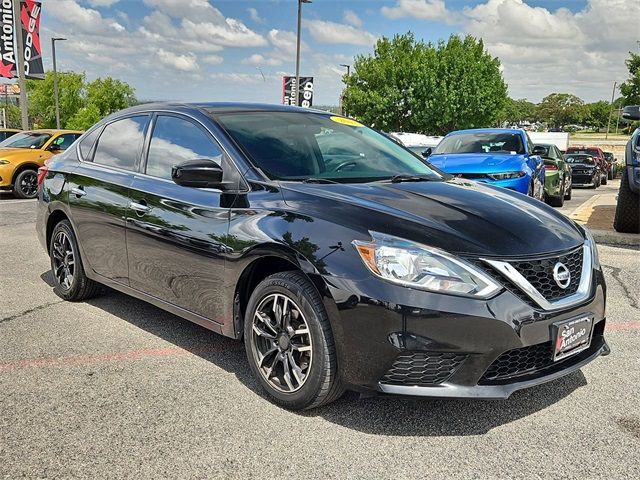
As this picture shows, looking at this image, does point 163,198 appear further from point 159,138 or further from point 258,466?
point 258,466

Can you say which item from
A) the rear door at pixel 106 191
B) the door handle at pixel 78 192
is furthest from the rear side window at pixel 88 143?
the door handle at pixel 78 192

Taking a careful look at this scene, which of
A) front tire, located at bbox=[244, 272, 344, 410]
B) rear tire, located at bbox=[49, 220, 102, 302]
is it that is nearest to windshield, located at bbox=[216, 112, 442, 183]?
front tire, located at bbox=[244, 272, 344, 410]

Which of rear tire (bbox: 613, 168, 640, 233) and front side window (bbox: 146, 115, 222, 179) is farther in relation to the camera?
rear tire (bbox: 613, 168, 640, 233)

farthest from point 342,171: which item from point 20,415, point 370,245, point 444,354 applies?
point 20,415

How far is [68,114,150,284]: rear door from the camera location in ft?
Answer: 14.2

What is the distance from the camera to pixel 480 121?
51219 millimetres

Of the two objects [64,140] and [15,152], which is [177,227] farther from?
[64,140]

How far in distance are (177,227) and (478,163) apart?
6742 mm

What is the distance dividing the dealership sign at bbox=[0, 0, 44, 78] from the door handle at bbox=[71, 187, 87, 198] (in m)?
18.3

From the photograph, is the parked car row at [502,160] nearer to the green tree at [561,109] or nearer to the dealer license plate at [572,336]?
the dealer license plate at [572,336]

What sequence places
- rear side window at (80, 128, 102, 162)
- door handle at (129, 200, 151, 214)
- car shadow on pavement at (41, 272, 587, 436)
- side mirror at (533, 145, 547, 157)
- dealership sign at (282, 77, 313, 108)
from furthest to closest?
1. dealership sign at (282, 77, 313, 108)
2. side mirror at (533, 145, 547, 157)
3. rear side window at (80, 128, 102, 162)
4. door handle at (129, 200, 151, 214)
5. car shadow on pavement at (41, 272, 587, 436)

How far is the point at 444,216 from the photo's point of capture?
3.10 m

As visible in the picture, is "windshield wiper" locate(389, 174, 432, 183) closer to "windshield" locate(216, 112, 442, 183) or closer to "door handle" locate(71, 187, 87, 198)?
"windshield" locate(216, 112, 442, 183)

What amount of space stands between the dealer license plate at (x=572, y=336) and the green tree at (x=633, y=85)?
125ft
